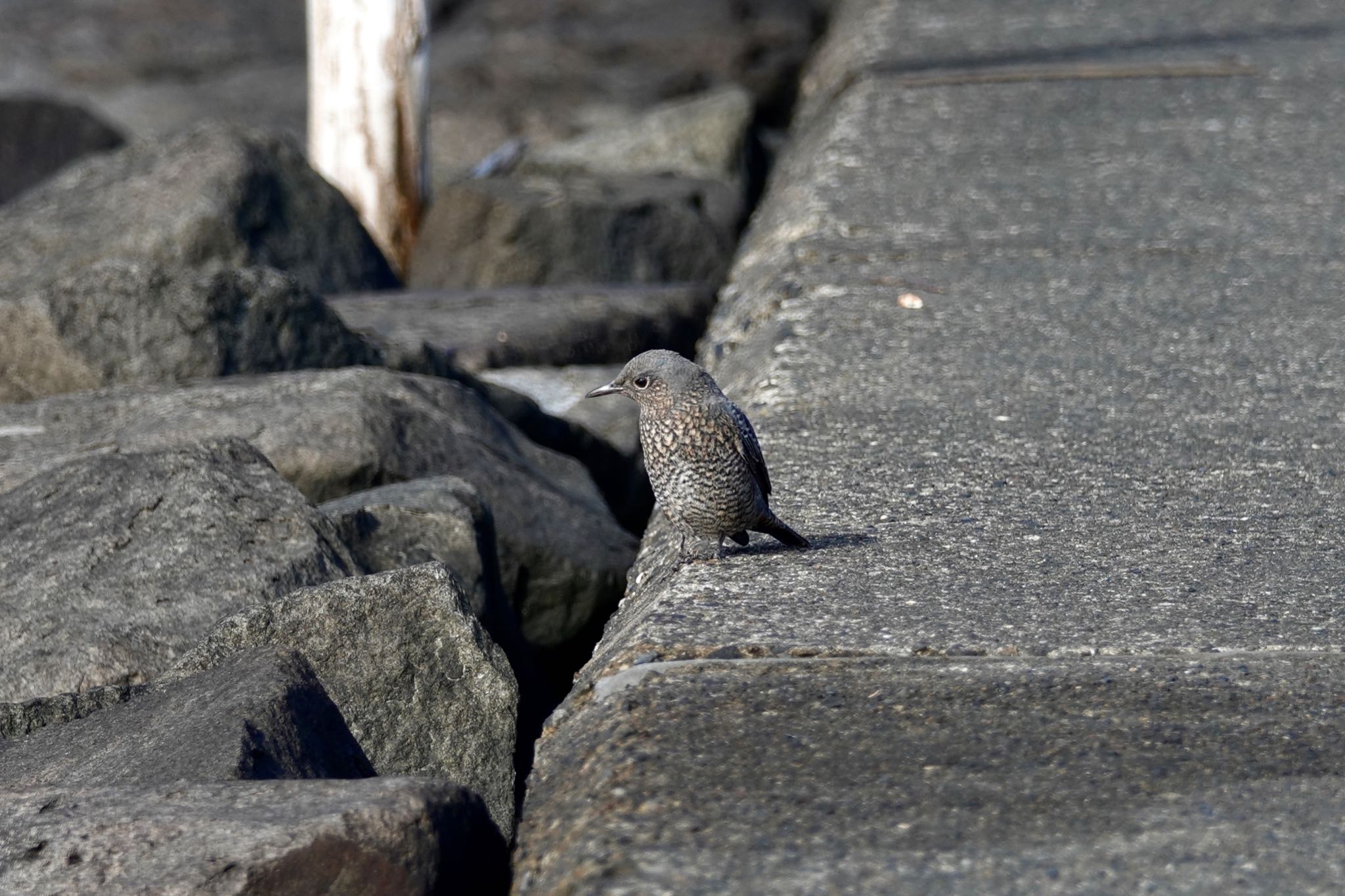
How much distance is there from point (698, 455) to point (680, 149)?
20.0 feet

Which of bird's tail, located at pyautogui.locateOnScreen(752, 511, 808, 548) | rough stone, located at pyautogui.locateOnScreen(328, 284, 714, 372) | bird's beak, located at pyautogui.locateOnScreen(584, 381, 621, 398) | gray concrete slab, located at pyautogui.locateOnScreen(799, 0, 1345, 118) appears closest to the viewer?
bird's tail, located at pyautogui.locateOnScreen(752, 511, 808, 548)

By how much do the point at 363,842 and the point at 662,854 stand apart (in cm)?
41

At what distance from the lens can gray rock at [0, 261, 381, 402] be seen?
478 cm

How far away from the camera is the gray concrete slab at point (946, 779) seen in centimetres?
225

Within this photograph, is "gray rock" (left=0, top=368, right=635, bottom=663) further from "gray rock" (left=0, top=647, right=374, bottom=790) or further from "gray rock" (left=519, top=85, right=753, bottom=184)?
"gray rock" (left=519, top=85, right=753, bottom=184)

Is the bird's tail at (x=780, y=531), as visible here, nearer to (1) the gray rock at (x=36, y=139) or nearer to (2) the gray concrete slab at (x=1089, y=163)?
(2) the gray concrete slab at (x=1089, y=163)

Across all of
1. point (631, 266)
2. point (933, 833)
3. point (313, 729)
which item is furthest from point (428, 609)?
point (631, 266)

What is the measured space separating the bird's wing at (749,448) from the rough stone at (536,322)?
2382 millimetres

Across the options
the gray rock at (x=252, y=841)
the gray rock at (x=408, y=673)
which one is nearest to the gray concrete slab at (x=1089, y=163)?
the gray rock at (x=408, y=673)

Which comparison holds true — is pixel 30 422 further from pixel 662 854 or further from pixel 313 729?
pixel 662 854

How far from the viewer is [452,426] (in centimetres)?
459

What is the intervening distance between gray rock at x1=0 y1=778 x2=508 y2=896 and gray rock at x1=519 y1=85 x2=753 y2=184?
23.0 feet

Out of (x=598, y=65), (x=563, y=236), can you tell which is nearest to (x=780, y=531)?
(x=563, y=236)

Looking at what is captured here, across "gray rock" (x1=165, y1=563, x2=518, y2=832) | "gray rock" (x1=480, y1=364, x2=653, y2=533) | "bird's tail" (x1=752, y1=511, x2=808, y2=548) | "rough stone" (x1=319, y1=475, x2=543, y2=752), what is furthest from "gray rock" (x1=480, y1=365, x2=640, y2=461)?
"gray rock" (x1=165, y1=563, x2=518, y2=832)
